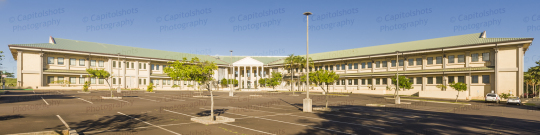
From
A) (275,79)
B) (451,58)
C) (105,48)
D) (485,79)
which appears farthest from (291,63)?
(105,48)

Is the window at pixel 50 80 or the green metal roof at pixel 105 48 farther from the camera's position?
the green metal roof at pixel 105 48

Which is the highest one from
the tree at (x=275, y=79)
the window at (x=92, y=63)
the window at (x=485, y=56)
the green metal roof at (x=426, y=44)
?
the green metal roof at (x=426, y=44)

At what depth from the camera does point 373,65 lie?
63.5m

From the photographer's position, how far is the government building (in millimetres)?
45906

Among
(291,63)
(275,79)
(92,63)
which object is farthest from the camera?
(275,79)

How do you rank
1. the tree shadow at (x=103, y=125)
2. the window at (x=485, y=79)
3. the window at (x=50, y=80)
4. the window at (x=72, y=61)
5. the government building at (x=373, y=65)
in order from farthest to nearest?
the window at (x=72, y=61)
the window at (x=50, y=80)
the window at (x=485, y=79)
the government building at (x=373, y=65)
the tree shadow at (x=103, y=125)

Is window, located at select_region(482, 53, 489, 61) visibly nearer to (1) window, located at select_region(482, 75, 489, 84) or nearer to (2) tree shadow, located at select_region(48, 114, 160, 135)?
(1) window, located at select_region(482, 75, 489, 84)


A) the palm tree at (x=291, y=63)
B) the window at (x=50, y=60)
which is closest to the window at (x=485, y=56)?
the palm tree at (x=291, y=63)

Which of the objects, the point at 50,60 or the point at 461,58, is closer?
the point at 461,58

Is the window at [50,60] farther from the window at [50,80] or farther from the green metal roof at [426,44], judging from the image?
the green metal roof at [426,44]

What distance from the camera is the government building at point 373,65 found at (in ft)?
151

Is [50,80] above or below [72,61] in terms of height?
below

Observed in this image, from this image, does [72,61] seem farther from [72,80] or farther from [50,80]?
[50,80]

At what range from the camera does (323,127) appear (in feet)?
43.7
